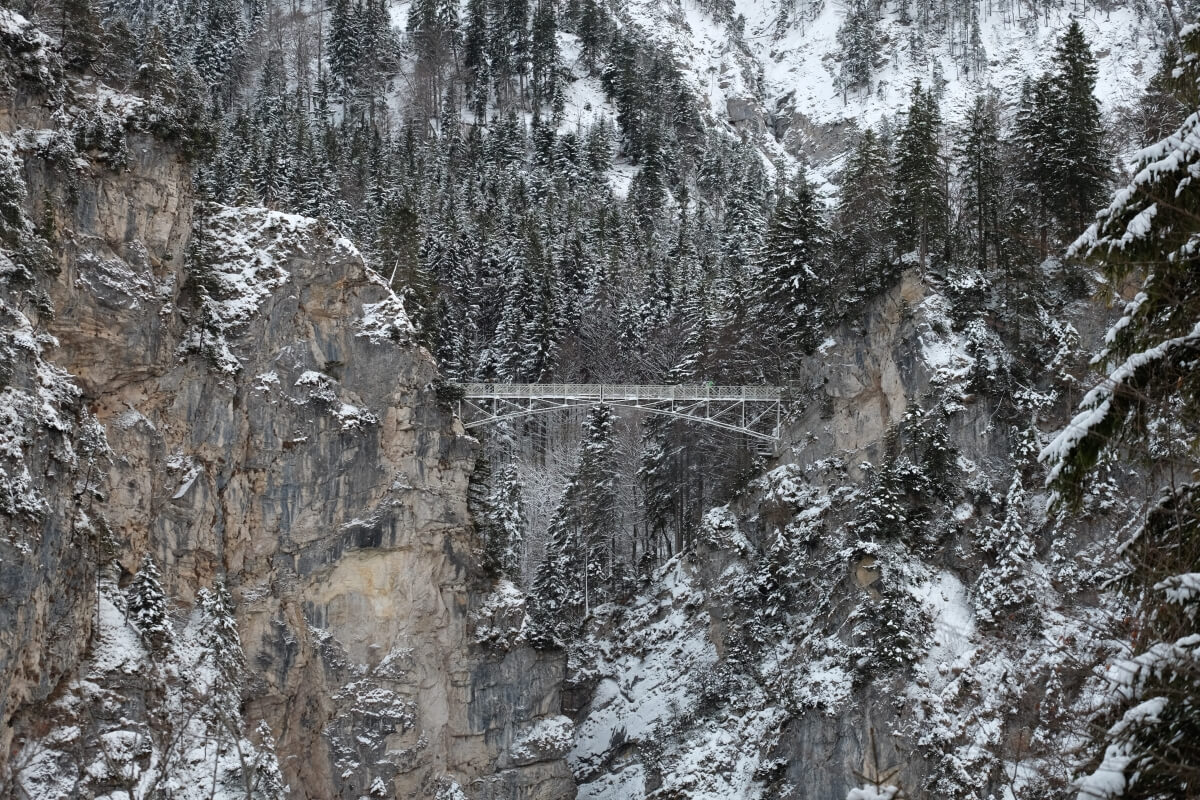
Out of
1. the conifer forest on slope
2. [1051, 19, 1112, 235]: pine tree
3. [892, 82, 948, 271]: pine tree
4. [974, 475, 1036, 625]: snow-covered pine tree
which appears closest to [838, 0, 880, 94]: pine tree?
the conifer forest on slope

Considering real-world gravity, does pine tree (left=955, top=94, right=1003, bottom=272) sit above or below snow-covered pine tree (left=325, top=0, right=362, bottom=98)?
below

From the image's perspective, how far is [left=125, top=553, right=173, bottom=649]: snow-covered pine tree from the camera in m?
31.6

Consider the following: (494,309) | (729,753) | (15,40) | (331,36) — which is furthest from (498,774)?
(331,36)

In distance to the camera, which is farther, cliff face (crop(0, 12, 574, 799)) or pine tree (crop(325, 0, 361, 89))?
pine tree (crop(325, 0, 361, 89))

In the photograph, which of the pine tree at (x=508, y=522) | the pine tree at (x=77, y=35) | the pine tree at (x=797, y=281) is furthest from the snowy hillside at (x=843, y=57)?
the pine tree at (x=77, y=35)

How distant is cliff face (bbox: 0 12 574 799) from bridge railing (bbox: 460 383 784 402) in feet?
6.53

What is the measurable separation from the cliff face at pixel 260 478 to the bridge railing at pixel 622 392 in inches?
78.3

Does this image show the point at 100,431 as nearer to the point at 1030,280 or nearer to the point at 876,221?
the point at 876,221

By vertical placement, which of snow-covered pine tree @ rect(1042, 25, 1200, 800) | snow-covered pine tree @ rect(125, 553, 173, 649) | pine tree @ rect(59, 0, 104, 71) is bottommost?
snow-covered pine tree @ rect(1042, 25, 1200, 800)

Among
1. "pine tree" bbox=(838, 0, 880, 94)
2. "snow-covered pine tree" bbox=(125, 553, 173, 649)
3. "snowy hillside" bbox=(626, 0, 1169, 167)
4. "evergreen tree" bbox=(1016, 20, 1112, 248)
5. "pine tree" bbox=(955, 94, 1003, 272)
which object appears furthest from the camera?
"pine tree" bbox=(838, 0, 880, 94)

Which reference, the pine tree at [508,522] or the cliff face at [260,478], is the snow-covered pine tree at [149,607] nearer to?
the cliff face at [260,478]

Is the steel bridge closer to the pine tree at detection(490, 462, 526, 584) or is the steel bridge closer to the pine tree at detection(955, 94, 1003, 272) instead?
the pine tree at detection(490, 462, 526, 584)

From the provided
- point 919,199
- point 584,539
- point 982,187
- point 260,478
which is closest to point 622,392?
point 584,539

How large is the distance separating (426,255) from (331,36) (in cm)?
3586
